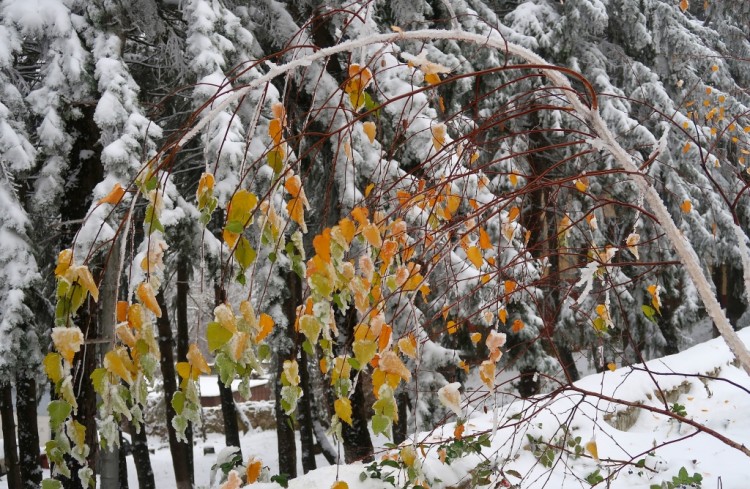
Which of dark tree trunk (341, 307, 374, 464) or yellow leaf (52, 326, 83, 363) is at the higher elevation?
yellow leaf (52, 326, 83, 363)

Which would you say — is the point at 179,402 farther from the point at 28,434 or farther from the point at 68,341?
the point at 28,434

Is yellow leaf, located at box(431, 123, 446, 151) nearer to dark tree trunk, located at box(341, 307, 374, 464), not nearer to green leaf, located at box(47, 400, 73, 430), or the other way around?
green leaf, located at box(47, 400, 73, 430)

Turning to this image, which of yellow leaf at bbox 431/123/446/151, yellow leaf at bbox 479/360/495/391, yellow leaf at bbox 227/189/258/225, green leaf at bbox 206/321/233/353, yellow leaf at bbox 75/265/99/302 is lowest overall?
yellow leaf at bbox 479/360/495/391

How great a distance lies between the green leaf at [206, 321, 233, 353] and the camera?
3.77 ft

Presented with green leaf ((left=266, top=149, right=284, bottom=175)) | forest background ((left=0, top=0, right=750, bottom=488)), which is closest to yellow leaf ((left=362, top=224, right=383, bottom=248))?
forest background ((left=0, top=0, right=750, bottom=488))

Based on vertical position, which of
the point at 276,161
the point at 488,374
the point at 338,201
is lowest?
the point at 488,374

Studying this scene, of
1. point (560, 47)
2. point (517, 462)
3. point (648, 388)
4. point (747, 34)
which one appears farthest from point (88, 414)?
point (747, 34)

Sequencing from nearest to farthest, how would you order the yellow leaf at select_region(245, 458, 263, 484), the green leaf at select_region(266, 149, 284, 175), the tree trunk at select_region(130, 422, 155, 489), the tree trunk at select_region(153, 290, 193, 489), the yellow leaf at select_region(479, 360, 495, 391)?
the green leaf at select_region(266, 149, 284, 175), the yellow leaf at select_region(479, 360, 495, 391), the yellow leaf at select_region(245, 458, 263, 484), the tree trunk at select_region(153, 290, 193, 489), the tree trunk at select_region(130, 422, 155, 489)

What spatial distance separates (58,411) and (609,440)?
4.44 m

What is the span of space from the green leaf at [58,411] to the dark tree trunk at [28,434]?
705 centimetres

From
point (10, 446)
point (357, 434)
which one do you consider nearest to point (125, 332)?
point (357, 434)

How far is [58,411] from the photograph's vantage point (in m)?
1.20

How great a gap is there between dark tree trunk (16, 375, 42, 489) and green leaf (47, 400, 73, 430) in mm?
7047

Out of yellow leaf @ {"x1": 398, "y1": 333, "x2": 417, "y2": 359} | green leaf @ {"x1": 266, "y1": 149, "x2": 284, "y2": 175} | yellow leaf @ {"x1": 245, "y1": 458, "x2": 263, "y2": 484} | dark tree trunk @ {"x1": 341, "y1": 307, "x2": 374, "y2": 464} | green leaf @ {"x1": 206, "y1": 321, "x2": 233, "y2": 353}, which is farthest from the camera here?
dark tree trunk @ {"x1": 341, "y1": 307, "x2": 374, "y2": 464}
